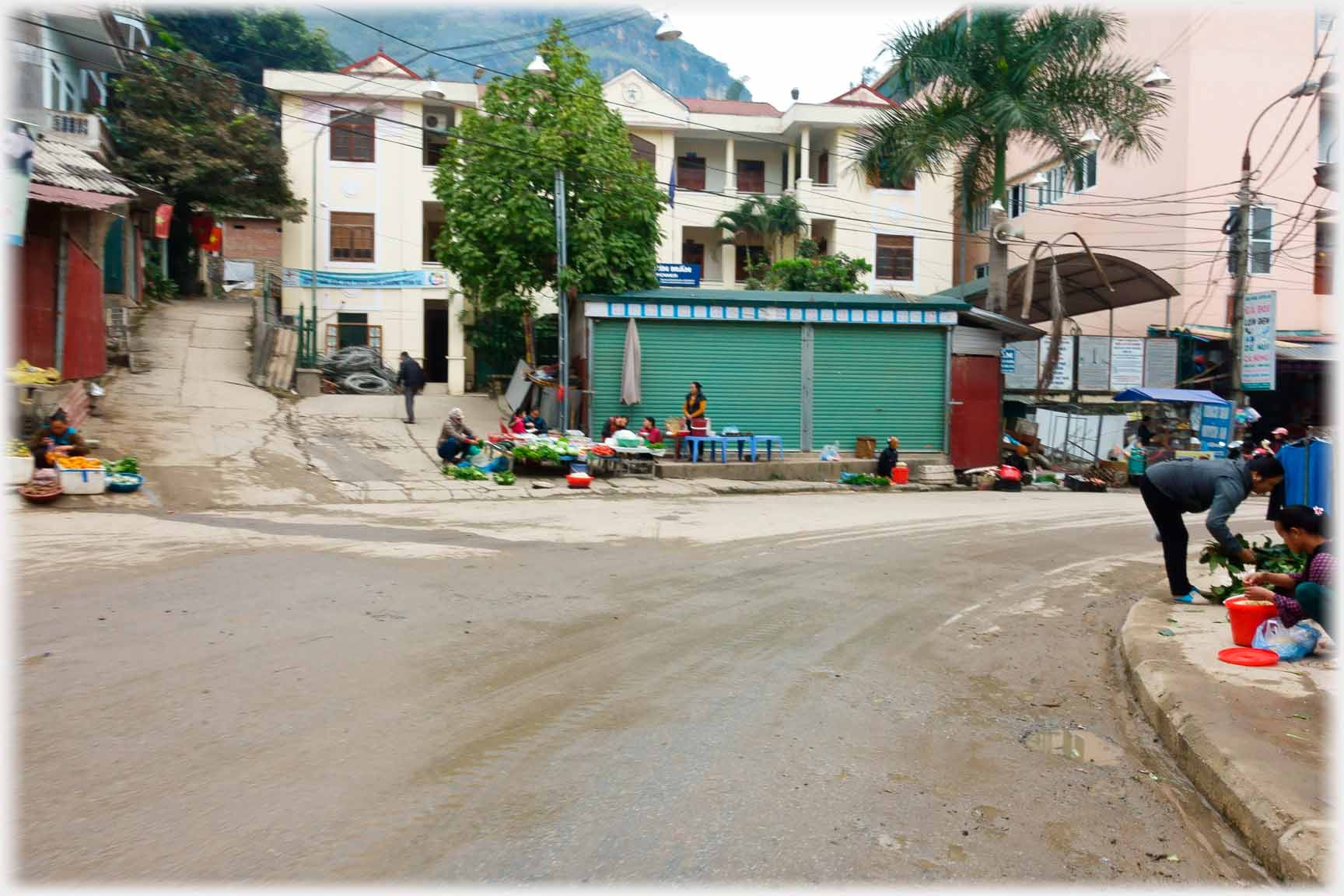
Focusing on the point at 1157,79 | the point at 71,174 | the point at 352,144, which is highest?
the point at 352,144

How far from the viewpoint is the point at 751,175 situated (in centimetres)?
3853

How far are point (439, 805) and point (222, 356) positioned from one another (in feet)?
79.4

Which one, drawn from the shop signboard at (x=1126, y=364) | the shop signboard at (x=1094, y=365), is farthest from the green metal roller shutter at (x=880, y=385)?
the shop signboard at (x=1126, y=364)

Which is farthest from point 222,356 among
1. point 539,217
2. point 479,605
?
point 479,605

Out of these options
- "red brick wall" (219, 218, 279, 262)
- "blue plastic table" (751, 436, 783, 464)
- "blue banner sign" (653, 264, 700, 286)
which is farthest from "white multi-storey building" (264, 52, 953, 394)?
"red brick wall" (219, 218, 279, 262)

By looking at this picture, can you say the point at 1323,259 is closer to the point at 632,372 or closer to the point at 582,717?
the point at 632,372

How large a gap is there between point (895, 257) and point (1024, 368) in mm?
9885

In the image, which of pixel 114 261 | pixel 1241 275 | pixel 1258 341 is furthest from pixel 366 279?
pixel 1258 341

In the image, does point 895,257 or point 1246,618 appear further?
point 895,257

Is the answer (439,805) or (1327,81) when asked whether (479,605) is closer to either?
(439,805)

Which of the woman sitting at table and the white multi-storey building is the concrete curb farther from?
the white multi-storey building

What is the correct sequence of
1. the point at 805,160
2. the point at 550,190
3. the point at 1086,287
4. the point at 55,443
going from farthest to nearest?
the point at 805,160
the point at 1086,287
the point at 550,190
the point at 55,443

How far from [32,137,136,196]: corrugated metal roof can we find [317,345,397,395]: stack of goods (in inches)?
357

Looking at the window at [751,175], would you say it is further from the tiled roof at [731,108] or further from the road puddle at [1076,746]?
the road puddle at [1076,746]
